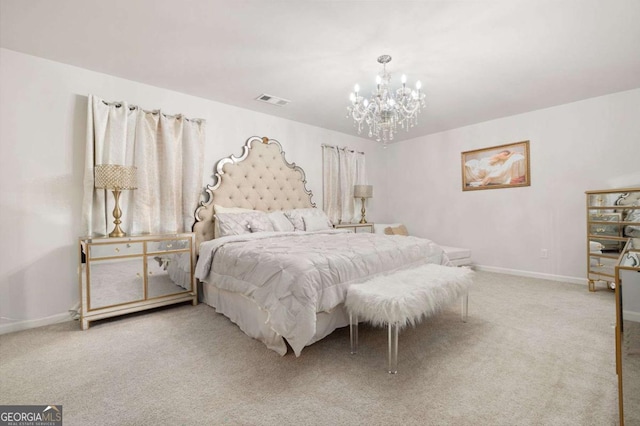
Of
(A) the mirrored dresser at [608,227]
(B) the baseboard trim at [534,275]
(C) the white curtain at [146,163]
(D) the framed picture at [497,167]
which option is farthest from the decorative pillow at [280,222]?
(A) the mirrored dresser at [608,227]

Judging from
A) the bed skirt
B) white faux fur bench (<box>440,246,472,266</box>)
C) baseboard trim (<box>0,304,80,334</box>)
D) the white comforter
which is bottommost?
baseboard trim (<box>0,304,80,334</box>)

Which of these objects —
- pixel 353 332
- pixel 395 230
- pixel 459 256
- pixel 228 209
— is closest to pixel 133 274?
pixel 228 209

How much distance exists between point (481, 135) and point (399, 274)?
3.44m

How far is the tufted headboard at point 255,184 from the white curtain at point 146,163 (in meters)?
0.18

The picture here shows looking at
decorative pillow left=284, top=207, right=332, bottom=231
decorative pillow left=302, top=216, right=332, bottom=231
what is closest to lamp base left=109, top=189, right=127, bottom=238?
decorative pillow left=284, top=207, right=332, bottom=231

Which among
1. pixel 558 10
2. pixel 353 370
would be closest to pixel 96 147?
pixel 353 370

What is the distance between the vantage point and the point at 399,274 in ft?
7.74

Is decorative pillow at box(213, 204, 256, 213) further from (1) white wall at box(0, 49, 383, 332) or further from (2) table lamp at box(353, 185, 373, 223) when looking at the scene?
(2) table lamp at box(353, 185, 373, 223)

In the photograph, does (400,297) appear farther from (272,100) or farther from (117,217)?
(272,100)

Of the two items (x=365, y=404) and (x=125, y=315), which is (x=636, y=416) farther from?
(x=125, y=315)

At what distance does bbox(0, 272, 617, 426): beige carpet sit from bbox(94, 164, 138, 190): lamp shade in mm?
1246

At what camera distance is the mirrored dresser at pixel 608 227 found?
10.3ft

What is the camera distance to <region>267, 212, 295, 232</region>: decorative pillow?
11.7ft

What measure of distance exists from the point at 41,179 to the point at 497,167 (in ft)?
18.3
